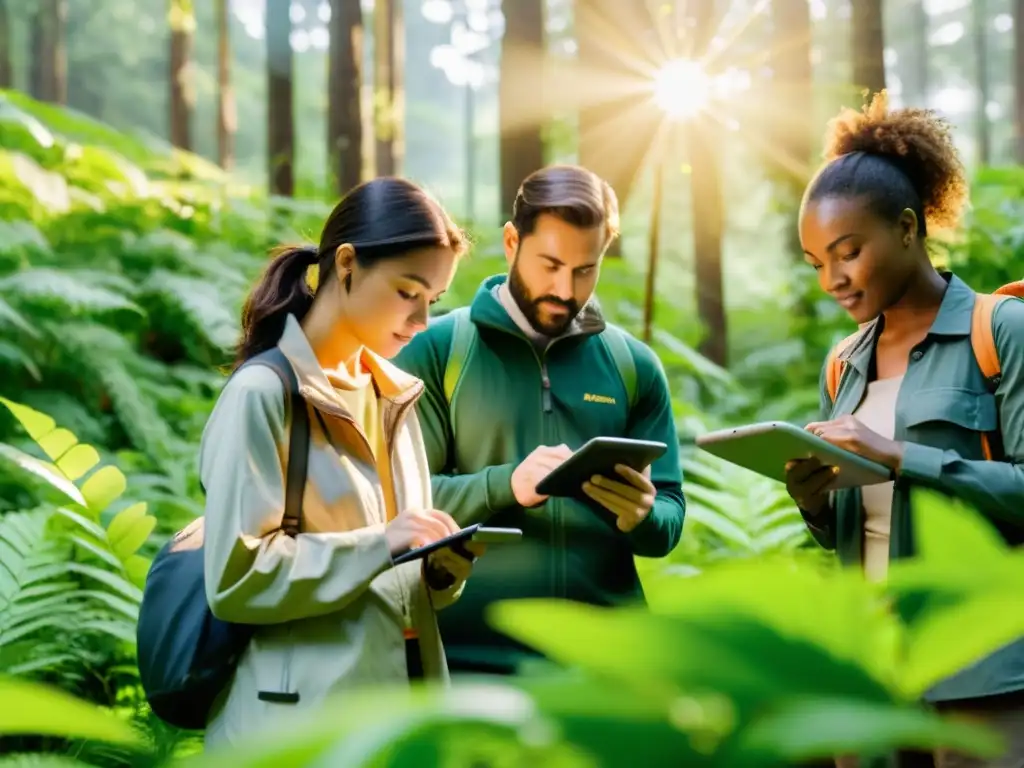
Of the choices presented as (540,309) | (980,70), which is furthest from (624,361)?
(980,70)

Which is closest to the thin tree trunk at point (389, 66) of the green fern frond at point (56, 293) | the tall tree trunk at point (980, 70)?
the green fern frond at point (56, 293)

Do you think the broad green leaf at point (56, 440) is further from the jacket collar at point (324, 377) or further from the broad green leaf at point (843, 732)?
the broad green leaf at point (843, 732)

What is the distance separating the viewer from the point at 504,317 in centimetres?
305

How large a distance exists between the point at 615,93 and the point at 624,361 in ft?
19.2

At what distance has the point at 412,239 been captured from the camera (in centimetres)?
244

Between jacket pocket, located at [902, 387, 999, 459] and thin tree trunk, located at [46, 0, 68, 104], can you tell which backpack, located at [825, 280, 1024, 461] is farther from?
thin tree trunk, located at [46, 0, 68, 104]

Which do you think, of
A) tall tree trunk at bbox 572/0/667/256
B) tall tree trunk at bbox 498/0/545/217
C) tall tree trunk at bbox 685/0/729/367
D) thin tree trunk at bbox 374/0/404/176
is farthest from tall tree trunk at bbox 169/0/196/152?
tall tree trunk at bbox 572/0/667/256

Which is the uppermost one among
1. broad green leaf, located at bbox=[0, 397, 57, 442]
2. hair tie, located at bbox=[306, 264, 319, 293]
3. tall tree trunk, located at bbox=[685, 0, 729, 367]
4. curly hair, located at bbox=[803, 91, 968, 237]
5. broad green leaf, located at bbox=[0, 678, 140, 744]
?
tall tree trunk, located at bbox=[685, 0, 729, 367]

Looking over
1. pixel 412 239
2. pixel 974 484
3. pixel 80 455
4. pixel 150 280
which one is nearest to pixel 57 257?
pixel 150 280

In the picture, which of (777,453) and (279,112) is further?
(279,112)

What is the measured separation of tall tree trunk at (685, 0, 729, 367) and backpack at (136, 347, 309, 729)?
8.55 meters

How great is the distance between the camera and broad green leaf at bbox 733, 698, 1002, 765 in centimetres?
44

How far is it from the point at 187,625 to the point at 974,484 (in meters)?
1.70

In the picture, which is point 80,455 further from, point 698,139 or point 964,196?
point 698,139
